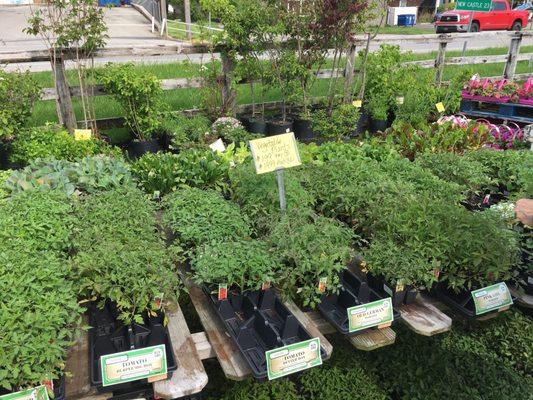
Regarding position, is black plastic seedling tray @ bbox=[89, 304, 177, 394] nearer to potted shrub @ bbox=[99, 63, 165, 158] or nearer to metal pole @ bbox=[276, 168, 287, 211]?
metal pole @ bbox=[276, 168, 287, 211]

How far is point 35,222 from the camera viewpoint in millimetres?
2572

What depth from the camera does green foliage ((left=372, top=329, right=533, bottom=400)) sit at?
2838 mm

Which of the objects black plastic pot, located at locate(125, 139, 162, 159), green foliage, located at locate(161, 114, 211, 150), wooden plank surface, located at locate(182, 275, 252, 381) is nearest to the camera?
wooden plank surface, located at locate(182, 275, 252, 381)

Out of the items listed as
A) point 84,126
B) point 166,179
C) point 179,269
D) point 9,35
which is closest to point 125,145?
point 84,126

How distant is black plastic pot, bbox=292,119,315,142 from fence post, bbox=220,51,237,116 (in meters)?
0.94

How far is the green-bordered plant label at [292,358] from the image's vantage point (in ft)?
6.89

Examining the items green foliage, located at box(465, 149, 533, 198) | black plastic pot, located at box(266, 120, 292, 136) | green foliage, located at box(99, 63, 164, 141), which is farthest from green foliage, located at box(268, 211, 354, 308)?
black plastic pot, located at box(266, 120, 292, 136)

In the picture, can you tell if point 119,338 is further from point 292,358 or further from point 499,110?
point 499,110

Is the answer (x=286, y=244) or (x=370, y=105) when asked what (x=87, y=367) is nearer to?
(x=286, y=244)

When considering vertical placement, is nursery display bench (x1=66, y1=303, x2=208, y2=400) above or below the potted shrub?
below

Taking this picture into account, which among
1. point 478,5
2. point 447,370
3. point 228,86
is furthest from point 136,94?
point 478,5

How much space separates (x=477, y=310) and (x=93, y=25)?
5.01 m

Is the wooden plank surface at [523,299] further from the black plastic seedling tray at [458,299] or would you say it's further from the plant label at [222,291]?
the plant label at [222,291]

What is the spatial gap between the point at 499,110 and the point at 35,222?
22.4 feet
